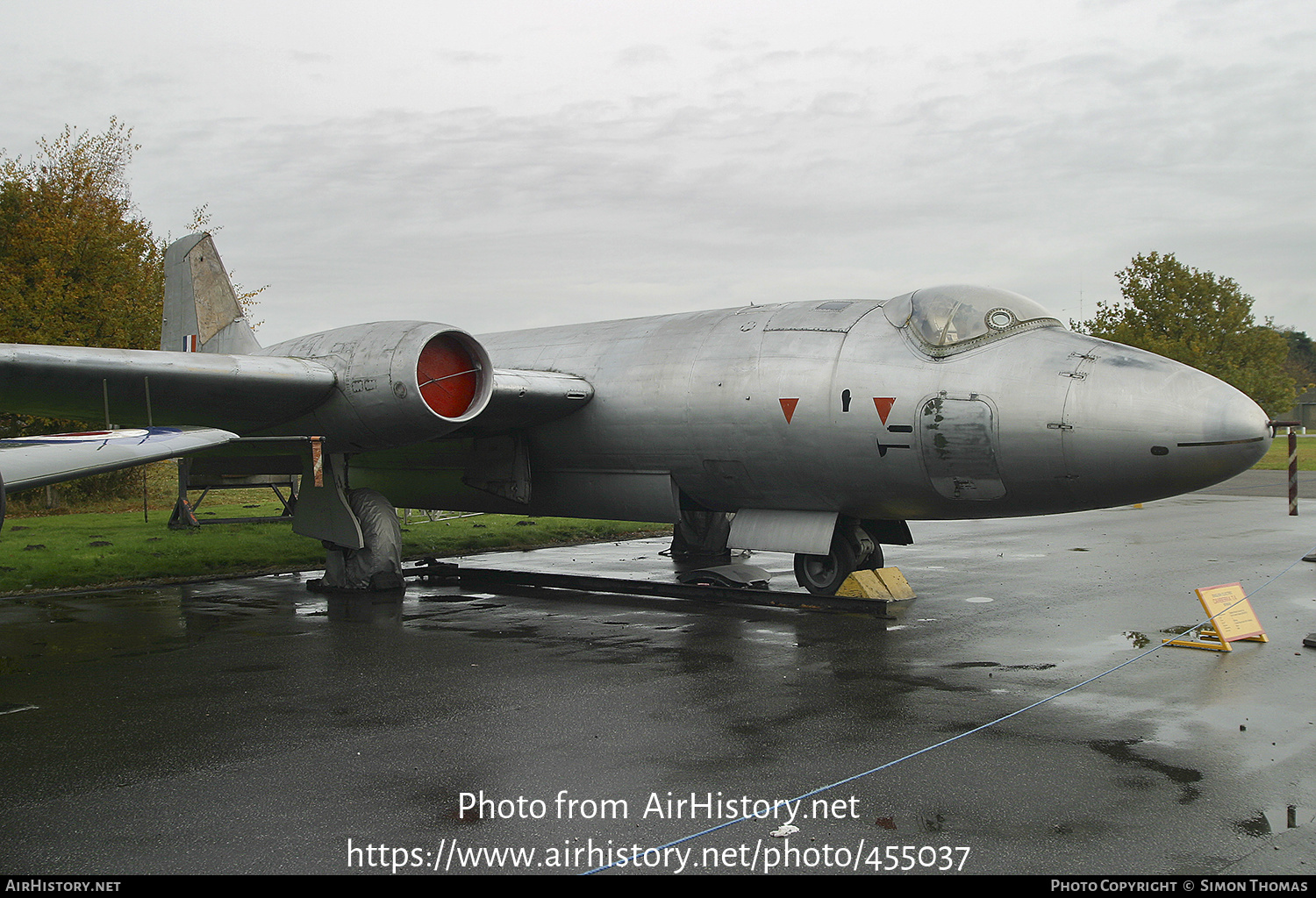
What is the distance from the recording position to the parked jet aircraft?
840 centimetres

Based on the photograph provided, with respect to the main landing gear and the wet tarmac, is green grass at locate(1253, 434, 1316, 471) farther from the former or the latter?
the wet tarmac

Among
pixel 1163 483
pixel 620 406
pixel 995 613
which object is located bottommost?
pixel 995 613

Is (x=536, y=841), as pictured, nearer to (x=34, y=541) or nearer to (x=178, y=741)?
(x=178, y=741)

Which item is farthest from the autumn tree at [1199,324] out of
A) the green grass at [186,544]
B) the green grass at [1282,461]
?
the green grass at [186,544]

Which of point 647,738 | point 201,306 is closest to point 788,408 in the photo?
point 647,738

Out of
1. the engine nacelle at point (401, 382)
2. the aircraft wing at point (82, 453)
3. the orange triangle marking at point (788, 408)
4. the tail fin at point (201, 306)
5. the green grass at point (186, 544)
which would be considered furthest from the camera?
the tail fin at point (201, 306)

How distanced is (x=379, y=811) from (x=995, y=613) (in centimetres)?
694

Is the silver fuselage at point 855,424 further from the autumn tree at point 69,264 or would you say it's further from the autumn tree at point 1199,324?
the autumn tree at point 1199,324

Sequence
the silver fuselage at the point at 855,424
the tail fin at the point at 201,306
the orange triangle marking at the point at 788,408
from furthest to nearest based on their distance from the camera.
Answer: the tail fin at the point at 201,306
the orange triangle marking at the point at 788,408
the silver fuselage at the point at 855,424

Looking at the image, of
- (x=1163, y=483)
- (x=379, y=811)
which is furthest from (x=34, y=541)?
(x=1163, y=483)

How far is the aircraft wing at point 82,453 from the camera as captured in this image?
20.2 ft

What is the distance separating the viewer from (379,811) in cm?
449

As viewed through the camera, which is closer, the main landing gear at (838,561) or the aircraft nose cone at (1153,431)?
the aircraft nose cone at (1153,431)

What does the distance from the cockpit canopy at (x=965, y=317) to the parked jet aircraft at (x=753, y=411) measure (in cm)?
2
